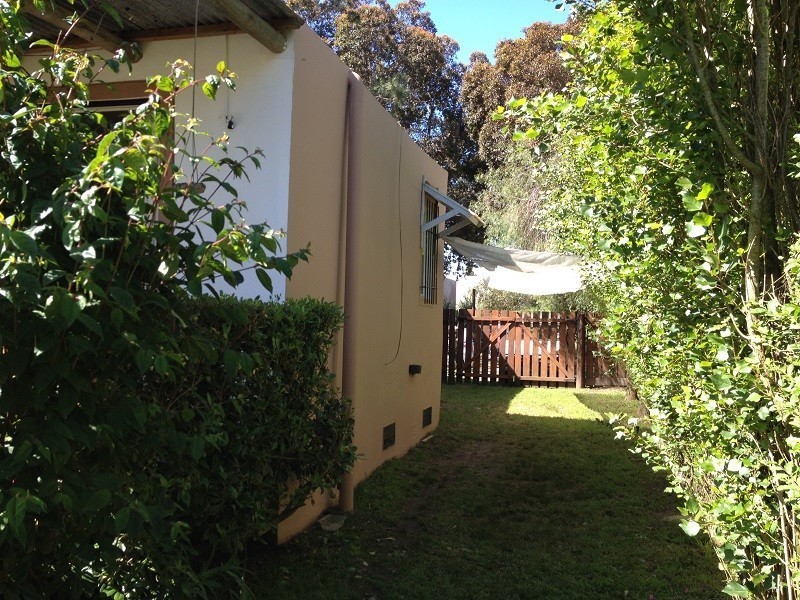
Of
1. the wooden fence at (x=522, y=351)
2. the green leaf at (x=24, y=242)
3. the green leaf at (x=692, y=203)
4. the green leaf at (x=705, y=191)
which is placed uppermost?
the green leaf at (x=705, y=191)

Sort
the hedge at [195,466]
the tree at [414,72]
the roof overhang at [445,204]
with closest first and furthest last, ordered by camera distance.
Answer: the hedge at [195,466]
the roof overhang at [445,204]
the tree at [414,72]

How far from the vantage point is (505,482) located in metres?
7.21

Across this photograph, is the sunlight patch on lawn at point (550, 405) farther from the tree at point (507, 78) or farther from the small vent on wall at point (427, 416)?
the tree at point (507, 78)

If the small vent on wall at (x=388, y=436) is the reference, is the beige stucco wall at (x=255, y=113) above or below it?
above

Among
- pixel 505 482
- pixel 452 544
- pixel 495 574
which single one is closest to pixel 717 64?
pixel 495 574

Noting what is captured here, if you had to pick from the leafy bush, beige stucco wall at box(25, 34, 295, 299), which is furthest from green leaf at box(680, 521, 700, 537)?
beige stucco wall at box(25, 34, 295, 299)

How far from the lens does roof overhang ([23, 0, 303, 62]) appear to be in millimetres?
4539

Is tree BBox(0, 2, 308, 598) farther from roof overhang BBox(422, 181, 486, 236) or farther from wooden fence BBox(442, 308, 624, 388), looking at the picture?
wooden fence BBox(442, 308, 624, 388)

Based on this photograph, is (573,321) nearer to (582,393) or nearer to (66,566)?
(582,393)

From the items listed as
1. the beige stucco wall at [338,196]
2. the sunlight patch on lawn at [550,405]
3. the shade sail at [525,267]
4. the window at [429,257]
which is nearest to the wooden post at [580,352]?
the sunlight patch on lawn at [550,405]

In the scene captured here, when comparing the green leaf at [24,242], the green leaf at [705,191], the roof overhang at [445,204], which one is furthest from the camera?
the roof overhang at [445,204]

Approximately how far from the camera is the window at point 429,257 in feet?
31.2

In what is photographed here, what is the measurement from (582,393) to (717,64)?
12.7 m

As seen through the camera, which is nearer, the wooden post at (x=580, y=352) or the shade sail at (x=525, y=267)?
the shade sail at (x=525, y=267)
